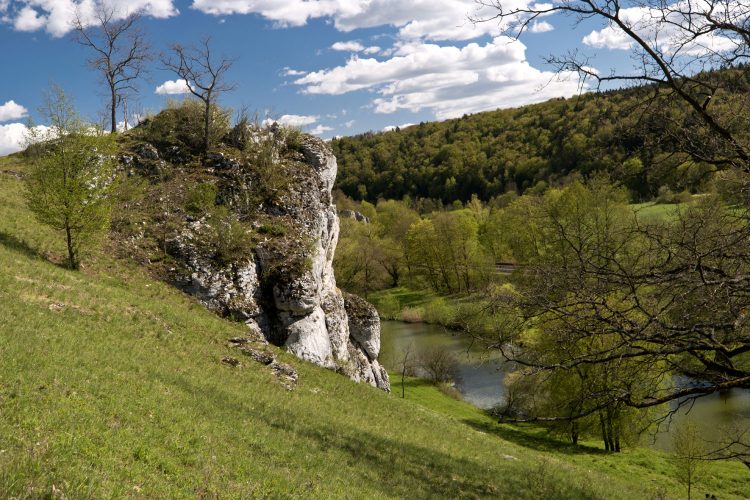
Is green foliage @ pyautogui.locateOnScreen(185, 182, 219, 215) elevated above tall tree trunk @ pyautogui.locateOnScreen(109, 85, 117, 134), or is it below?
below

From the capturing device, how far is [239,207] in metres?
29.3

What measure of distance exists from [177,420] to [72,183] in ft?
49.4

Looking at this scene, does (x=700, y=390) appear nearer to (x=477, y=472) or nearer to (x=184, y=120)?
(x=477, y=472)

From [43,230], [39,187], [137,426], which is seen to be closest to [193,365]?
[137,426]

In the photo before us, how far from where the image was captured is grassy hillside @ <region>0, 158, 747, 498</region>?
6.98 metres

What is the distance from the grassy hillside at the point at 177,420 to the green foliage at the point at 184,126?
1059 centimetres

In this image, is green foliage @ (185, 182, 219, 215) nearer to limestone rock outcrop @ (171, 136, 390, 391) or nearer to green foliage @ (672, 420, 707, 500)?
limestone rock outcrop @ (171, 136, 390, 391)

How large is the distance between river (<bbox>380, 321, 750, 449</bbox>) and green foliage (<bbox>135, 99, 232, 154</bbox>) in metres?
21.5

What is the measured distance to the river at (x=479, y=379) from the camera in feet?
102

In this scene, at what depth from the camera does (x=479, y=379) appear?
45500 mm

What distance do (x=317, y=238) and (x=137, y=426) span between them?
2142cm

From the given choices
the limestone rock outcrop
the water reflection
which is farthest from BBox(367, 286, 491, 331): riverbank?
the limestone rock outcrop

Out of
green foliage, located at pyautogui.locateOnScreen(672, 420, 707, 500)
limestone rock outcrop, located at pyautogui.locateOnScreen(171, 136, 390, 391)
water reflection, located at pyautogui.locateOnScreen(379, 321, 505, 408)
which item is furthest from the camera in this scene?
water reflection, located at pyautogui.locateOnScreen(379, 321, 505, 408)

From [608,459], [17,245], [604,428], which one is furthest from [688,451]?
[17,245]
